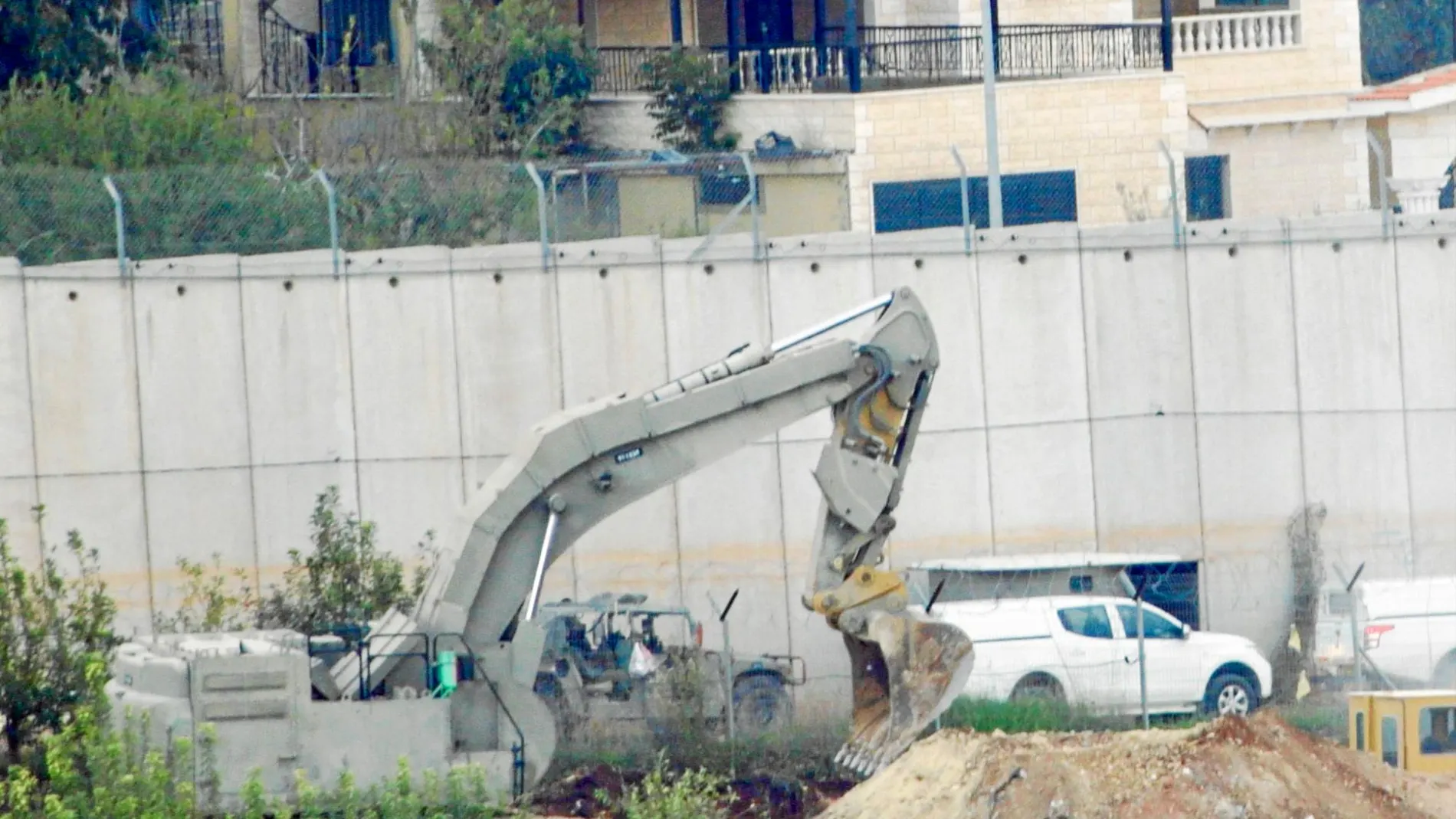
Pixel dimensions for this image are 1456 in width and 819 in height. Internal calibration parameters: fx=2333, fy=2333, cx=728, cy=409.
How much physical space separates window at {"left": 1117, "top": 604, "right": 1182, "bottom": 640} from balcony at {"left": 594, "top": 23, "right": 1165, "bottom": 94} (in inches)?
647

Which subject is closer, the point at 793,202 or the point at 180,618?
the point at 180,618

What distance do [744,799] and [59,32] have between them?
53.9 feet

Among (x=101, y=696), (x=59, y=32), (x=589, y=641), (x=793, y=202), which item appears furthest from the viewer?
(x=793, y=202)

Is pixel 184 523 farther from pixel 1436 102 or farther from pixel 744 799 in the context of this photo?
pixel 1436 102

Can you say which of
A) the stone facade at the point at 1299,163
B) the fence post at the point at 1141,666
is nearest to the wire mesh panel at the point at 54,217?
the fence post at the point at 1141,666

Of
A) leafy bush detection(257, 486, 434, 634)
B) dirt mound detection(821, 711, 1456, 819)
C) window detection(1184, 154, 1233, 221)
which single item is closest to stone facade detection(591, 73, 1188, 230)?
window detection(1184, 154, 1233, 221)

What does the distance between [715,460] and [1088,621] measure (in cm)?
584

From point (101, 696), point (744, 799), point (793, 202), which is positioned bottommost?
point (744, 799)

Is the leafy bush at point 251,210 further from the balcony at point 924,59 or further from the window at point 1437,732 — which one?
the balcony at point 924,59

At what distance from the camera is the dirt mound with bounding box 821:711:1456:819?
15.1 m

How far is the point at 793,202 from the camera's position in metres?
34.3

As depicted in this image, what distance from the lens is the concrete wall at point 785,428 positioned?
71.9ft

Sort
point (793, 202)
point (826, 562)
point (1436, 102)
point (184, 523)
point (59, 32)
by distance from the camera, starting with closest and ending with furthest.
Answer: point (826, 562), point (184, 523), point (59, 32), point (793, 202), point (1436, 102)

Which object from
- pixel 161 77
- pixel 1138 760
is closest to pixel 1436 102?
pixel 161 77
